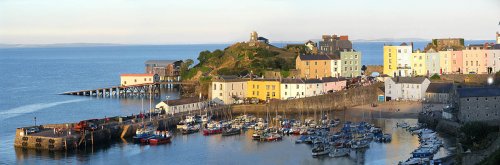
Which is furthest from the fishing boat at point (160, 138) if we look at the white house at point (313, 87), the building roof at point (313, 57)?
the building roof at point (313, 57)

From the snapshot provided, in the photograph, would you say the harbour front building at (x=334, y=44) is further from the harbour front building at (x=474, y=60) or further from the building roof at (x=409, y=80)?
the building roof at (x=409, y=80)

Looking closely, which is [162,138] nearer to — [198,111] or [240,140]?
[240,140]

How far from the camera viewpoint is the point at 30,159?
117ft

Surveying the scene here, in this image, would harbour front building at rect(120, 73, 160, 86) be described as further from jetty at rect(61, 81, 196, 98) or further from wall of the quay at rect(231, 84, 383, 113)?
wall of the quay at rect(231, 84, 383, 113)

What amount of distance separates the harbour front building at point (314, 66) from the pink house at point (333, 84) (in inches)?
132

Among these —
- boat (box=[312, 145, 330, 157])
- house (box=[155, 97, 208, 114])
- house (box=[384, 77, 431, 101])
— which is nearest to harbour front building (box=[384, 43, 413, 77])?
house (box=[384, 77, 431, 101])

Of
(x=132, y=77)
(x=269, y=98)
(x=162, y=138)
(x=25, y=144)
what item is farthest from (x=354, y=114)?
(x=132, y=77)

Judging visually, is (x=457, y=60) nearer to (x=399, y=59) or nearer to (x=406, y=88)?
(x=399, y=59)

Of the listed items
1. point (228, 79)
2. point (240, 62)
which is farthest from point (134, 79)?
point (228, 79)

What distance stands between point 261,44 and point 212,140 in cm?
3232

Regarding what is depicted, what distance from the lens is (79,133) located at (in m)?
39.1

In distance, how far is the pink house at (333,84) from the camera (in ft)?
180

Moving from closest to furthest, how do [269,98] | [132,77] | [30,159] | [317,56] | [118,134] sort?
[30,159]
[118,134]
[269,98]
[317,56]
[132,77]

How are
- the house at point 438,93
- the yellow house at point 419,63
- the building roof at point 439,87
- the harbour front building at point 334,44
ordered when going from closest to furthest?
the house at point 438,93
the building roof at point 439,87
the yellow house at point 419,63
the harbour front building at point 334,44
